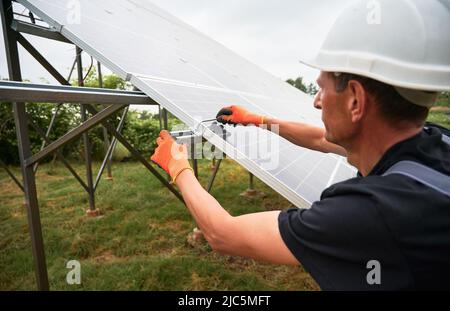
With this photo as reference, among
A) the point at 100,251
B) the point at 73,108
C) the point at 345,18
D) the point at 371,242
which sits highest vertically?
the point at 345,18

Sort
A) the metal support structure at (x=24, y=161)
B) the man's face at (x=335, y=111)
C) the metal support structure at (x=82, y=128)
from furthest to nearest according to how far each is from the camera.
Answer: the metal support structure at (x=24, y=161) → the metal support structure at (x=82, y=128) → the man's face at (x=335, y=111)

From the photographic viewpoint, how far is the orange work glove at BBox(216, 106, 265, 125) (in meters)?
2.17

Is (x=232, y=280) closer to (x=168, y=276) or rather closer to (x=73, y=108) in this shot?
(x=168, y=276)

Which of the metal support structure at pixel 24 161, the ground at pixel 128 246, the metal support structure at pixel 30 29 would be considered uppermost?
the metal support structure at pixel 30 29

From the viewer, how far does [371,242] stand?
2.99 feet

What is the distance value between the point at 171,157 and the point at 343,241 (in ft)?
3.36

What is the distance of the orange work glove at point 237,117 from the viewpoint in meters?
2.17

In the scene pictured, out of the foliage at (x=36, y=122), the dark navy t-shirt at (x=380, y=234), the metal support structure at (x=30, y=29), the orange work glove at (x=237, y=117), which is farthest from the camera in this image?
the foliage at (x=36, y=122)

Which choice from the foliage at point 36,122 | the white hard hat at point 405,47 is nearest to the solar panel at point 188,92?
the white hard hat at point 405,47

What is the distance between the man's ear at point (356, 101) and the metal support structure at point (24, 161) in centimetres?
239

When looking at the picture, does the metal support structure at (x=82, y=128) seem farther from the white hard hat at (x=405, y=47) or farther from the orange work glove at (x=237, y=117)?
the white hard hat at (x=405, y=47)

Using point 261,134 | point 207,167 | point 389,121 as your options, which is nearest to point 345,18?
point 389,121

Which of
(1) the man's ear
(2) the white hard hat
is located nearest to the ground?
(1) the man's ear

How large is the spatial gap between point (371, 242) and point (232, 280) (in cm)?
289
